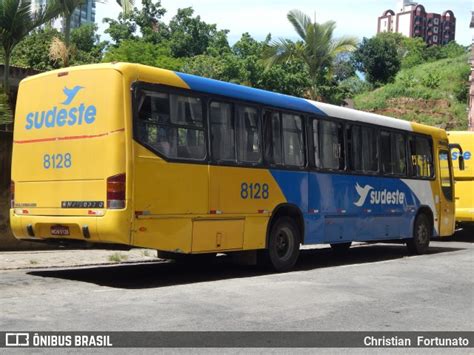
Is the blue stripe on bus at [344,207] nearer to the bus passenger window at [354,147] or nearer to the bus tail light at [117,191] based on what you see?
the bus passenger window at [354,147]

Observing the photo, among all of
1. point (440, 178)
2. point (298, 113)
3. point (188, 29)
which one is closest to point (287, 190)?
point (298, 113)

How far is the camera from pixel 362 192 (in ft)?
45.0

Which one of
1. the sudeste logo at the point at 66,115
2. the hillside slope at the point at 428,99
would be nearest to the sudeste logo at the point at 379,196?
the sudeste logo at the point at 66,115

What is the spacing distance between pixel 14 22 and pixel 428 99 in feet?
192

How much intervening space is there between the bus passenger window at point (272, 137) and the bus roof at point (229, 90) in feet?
0.71

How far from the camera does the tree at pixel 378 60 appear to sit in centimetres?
8650

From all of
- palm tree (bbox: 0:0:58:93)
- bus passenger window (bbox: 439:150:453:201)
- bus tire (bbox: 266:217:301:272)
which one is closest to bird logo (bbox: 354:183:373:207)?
bus tire (bbox: 266:217:301:272)

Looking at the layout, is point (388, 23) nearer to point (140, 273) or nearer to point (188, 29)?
point (188, 29)

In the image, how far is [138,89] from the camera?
9344 mm

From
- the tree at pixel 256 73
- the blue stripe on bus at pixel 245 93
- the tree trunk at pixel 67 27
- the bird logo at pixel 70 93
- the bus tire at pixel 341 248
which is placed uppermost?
the tree at pixel 256 73

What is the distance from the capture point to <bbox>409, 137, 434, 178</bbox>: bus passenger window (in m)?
15.6

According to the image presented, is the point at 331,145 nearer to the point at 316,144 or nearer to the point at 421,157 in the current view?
the point at 316,144

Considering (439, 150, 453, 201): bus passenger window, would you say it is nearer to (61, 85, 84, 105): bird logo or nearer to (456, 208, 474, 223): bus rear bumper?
A: (456, 208, 474, 223): bus rear bumper

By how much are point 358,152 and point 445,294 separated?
15.1 ft
